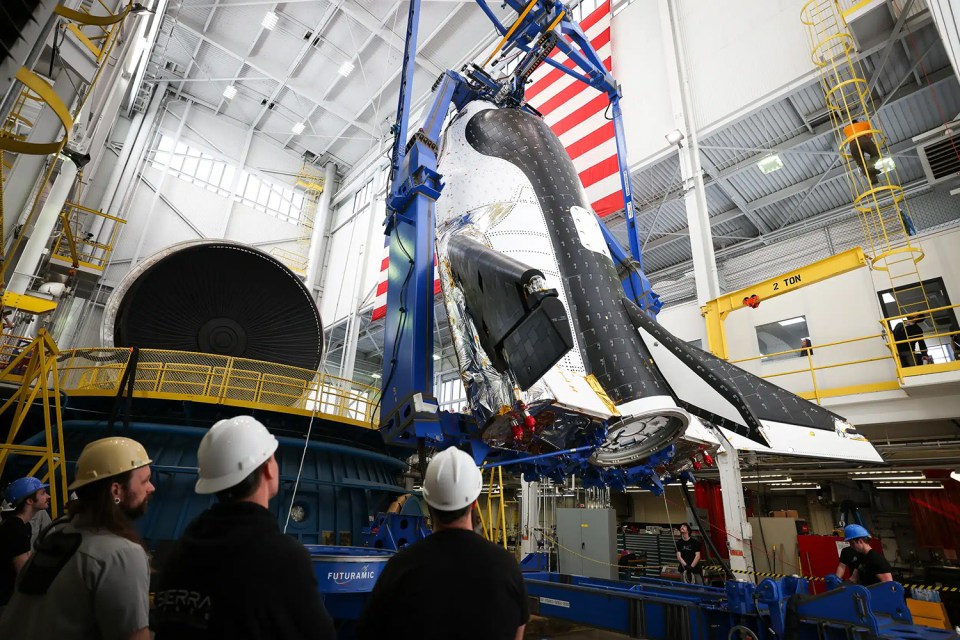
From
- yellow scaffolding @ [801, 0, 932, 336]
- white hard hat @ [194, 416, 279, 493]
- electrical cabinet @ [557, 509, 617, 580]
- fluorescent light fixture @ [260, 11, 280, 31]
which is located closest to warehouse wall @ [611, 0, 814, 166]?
yellow scaffolding @ [801, 0, 932, 336]

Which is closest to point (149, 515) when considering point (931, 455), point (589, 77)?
point (589, 77)

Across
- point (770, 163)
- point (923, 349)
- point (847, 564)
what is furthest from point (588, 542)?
point (770, 163)

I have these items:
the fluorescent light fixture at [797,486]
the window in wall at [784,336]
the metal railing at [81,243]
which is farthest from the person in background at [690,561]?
the metal railing at [81,243]

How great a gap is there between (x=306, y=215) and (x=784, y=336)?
815 inches

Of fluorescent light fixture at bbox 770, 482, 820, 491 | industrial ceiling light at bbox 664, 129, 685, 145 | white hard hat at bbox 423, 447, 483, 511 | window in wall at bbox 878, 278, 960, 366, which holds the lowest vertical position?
white hard hat at bbox 423, 447, 483, 511

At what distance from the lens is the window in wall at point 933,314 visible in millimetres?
7848

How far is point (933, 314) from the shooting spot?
8344 millimetres

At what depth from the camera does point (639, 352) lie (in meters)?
4.05

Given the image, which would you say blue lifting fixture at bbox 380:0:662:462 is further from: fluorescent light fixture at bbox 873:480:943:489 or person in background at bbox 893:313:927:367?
fluorescent light fixture at bbox 873:480:943:489

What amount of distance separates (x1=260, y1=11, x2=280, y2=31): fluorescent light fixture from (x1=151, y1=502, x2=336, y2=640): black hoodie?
20253mm

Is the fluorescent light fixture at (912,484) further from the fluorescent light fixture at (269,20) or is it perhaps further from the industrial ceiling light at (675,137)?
the fluorescent light fixture at (269,20)

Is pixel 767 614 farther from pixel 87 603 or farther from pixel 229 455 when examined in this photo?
pixel 87 603

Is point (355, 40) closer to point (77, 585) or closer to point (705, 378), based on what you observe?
point (705, 378)

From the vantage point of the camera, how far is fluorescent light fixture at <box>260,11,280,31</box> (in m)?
17.0
